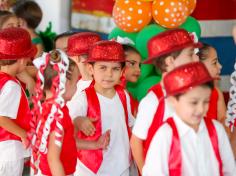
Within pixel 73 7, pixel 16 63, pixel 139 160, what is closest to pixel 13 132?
pixel 16 63


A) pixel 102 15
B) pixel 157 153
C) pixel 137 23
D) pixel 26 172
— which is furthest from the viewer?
pixel 102 15

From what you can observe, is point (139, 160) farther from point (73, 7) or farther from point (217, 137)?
point (73, 7)

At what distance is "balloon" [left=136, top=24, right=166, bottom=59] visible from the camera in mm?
4039

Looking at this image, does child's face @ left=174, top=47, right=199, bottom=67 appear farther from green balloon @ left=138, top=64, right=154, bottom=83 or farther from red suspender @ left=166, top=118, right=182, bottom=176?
green balloon @ left=138, top=64, right=154, bottom=83

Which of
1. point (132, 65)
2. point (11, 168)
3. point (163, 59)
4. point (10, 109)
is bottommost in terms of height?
point (11, 168)

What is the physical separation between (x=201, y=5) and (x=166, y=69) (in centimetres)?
218

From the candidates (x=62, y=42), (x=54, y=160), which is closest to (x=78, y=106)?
(x=54, y=160)

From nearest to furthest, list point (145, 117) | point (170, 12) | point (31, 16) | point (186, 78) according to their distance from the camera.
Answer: point (186, 78)
point (145, 117)
point (170, 12)
point (31, 16)

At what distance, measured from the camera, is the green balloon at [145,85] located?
4.10 metres

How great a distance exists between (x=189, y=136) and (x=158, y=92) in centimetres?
40

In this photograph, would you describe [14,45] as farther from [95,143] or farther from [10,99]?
[95,143]

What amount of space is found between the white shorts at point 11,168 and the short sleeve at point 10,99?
1.05 feet

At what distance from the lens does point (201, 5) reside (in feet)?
16.0

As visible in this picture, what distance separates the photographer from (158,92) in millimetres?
2883
